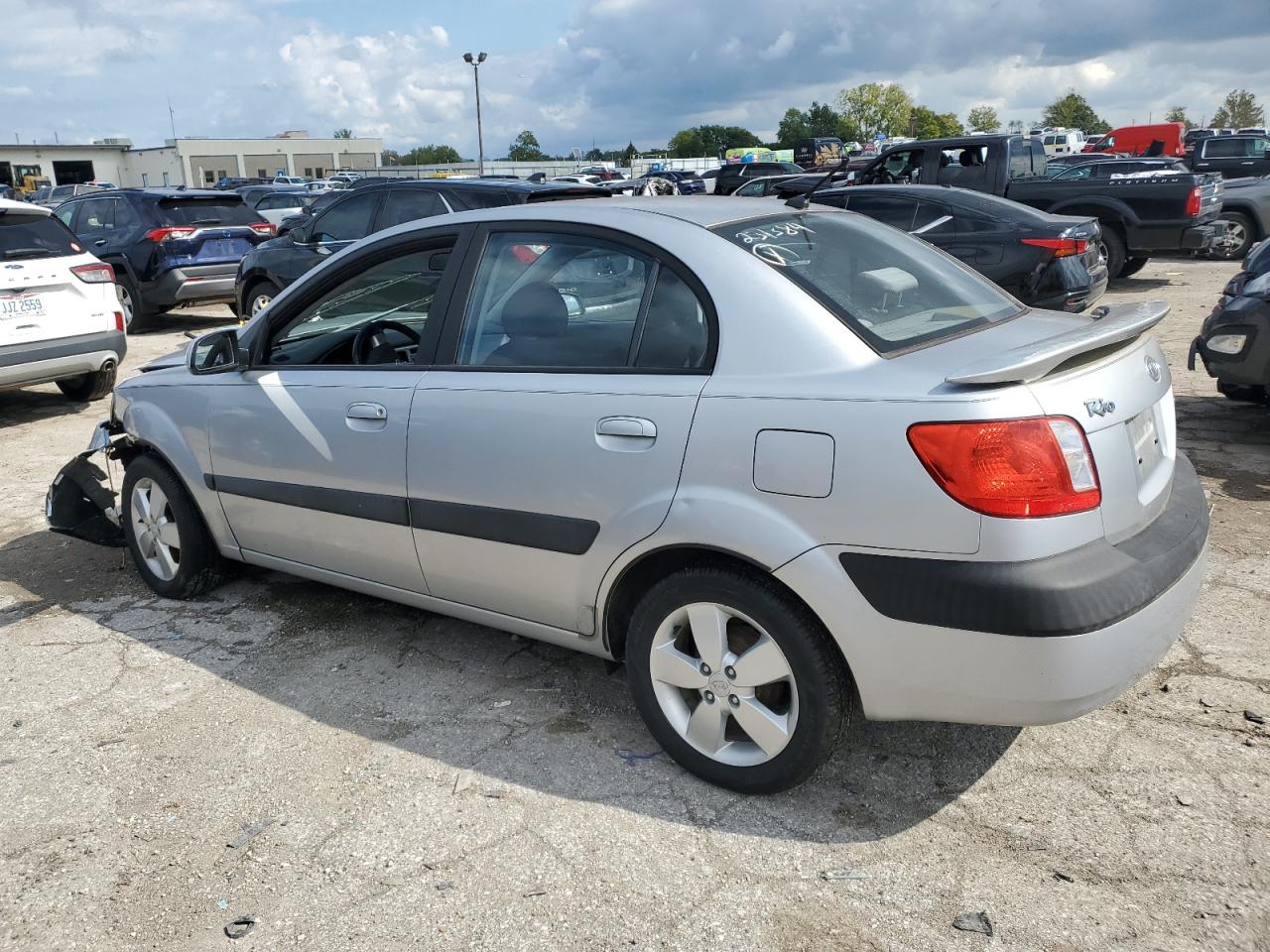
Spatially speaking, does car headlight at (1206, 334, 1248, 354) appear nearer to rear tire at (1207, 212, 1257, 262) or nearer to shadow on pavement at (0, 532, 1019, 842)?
shadow on pavement at (0, 532, 1019, 842)

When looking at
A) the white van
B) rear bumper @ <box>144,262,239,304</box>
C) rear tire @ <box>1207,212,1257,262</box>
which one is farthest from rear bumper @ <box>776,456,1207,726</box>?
the white van

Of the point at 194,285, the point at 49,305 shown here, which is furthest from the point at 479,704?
the point at 194,285

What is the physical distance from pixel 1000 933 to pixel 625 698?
154cm

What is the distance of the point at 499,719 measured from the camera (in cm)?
353

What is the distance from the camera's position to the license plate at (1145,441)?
9.07 feet

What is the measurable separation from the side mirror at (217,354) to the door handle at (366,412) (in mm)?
736

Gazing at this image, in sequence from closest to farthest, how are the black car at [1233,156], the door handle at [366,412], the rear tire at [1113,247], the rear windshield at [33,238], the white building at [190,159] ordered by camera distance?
the door handle at [366,412] < the rear windshield at [33,238] < the rear tire at [1113,247] < the black car at [1233,156] < the white building at [190,159]

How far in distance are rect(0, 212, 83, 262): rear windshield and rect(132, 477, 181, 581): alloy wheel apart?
417 cm

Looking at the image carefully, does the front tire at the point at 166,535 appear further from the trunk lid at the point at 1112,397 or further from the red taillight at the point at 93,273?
the red taillight at the point at 93,273

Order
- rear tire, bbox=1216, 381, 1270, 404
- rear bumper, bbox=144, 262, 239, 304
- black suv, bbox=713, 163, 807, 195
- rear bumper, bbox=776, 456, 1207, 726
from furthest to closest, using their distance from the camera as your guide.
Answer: black suv, bbox=713, 163, 807, 195 < rear bumper, bbox=144, 262, 239, 304 < rear tire, bbox=1216, 381, 1270, 404 < rear bumper, bbox=776, 456, 1207, 726

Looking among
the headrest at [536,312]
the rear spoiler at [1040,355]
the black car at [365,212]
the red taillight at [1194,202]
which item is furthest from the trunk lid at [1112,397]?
the red taillight at [1194,202]

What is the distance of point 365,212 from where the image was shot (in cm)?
982

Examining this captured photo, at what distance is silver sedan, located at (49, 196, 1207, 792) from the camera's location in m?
2.50

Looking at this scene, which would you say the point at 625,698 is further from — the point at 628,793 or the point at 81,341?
the point at 81,341
